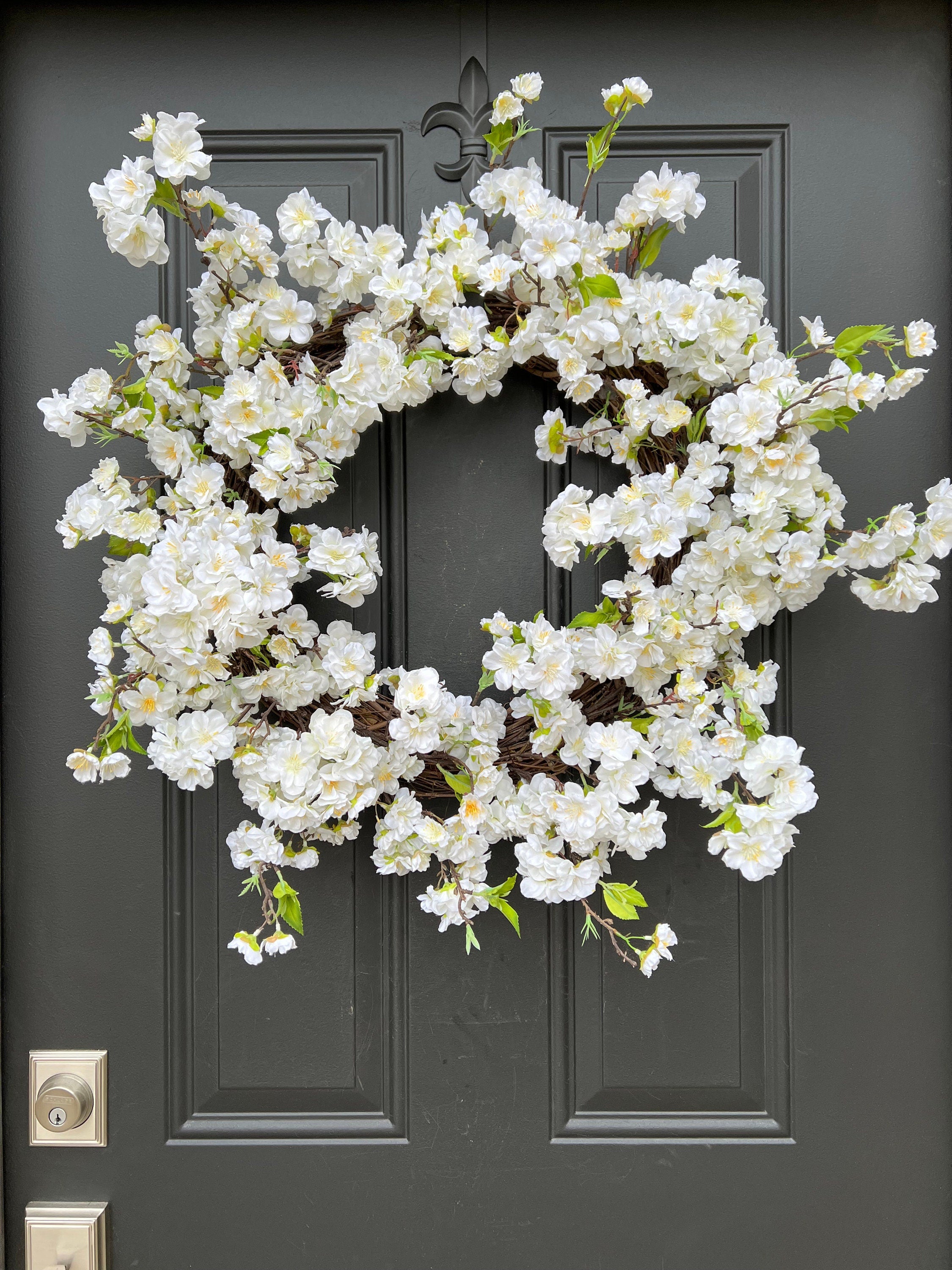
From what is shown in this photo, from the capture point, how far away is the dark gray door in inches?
40.4

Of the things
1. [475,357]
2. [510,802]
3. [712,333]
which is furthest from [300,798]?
[712,333]

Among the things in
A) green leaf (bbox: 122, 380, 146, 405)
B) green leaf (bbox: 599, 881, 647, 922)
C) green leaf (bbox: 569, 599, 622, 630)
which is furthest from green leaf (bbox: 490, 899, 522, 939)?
green leaf (bbox: 122, 380, 146, 405)

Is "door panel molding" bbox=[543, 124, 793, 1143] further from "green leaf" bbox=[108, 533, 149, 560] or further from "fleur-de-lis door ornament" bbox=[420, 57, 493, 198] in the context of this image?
"green leaf" bbox=[108, 533, 149, 560]

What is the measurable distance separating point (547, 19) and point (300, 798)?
103 centimetres

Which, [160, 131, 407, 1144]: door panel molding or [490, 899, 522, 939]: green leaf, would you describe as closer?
[490, 899, 522, 939]: green leaf

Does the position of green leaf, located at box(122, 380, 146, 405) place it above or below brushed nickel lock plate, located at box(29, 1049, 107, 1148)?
above

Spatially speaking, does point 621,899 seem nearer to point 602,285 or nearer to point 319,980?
point 319,980

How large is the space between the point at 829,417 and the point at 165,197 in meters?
0.76

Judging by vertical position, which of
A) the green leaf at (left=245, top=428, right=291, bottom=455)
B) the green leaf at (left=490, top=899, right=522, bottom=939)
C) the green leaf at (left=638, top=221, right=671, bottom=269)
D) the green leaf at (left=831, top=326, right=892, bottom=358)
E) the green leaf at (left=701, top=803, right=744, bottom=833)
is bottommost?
the green leaf at (left=490, top=899, right=522, bottom=939)

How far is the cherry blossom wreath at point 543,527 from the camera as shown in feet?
2.74

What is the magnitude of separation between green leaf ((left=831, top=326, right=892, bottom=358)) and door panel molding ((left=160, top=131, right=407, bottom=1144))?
53cm

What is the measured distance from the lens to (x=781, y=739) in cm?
83

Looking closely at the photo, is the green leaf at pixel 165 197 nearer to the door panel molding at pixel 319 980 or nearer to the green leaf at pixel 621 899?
the door panel molding at pixel 319 980

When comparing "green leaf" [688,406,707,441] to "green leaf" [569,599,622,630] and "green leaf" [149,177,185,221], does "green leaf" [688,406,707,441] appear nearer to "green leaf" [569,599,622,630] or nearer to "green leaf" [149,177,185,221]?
"green leaf" [569,599,622,630]
